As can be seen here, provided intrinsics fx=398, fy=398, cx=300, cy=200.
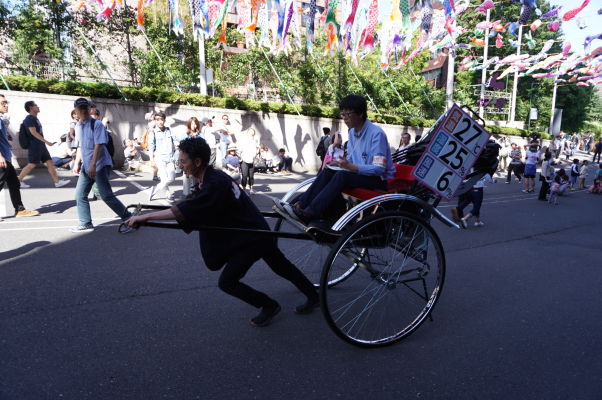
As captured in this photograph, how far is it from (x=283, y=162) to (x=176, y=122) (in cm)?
416

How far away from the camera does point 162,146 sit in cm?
793

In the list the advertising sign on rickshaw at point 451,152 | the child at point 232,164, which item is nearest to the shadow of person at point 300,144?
the child at point 232,164

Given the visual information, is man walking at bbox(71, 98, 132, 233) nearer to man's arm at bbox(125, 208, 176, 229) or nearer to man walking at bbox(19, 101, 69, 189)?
man's arm at bbox(125, 208, 176, 229)

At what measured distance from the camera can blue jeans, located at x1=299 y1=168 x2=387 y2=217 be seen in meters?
3.20

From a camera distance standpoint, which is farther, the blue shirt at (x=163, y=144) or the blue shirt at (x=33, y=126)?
the blue shirt at (x=33, y=126)

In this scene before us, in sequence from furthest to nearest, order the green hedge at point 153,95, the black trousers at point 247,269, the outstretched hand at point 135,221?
the green hedge at point 153,95 → the black trousers at point 247,269 → the outstretched hand at point 135,221

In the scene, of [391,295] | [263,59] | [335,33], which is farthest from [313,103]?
[391,295]

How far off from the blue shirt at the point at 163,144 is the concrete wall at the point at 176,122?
137 inches

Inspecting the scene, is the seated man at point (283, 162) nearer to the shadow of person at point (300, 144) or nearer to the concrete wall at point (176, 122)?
the concrete wall at point (176, 122)

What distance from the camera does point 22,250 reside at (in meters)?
4.89

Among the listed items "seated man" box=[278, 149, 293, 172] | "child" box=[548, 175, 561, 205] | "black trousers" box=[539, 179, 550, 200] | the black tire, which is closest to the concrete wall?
"seated man" box=[278, 149, 293, 172]

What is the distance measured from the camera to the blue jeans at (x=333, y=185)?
10.5 feet

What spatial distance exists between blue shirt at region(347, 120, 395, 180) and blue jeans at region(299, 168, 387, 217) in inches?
2.5

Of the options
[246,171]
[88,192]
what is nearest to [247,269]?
[88,192]
